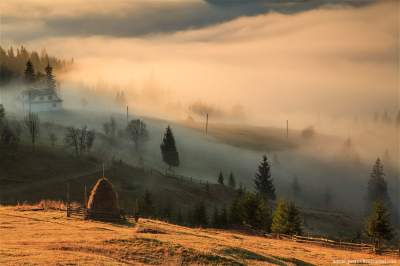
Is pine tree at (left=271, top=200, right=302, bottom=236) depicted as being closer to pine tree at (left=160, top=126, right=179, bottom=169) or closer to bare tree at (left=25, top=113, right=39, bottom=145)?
bare tree at (left=25, top=113, right=39, bottom=145)

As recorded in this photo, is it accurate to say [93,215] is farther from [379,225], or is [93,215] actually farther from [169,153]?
[169,153]

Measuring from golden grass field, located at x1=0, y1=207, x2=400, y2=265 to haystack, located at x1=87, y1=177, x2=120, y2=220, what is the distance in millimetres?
3466

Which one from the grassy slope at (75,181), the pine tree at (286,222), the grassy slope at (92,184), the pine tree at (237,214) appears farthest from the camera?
the grassy slope at (92,184)

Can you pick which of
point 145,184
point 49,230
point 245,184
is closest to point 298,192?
point 245,184

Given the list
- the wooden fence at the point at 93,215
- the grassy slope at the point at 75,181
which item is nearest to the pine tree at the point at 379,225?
the wooden fence at the point at 93,215

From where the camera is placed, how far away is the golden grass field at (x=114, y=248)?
3612cm

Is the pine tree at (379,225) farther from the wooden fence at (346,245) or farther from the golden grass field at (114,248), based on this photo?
the golden grass field at (114,248)

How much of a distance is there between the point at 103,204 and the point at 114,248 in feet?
62.3

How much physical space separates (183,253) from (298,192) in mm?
136668

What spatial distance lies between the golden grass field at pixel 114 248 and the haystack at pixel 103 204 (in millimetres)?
3466

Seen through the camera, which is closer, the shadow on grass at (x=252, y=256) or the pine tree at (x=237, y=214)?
the shadow on grass at (x=252, y=256)

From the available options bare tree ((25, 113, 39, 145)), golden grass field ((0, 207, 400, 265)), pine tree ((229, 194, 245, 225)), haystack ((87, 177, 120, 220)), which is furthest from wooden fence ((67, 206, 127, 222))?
bare tree ((25, 113, 39, 145))

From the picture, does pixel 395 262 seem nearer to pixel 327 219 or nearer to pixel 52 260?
pixel 52 260

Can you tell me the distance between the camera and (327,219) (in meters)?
119
